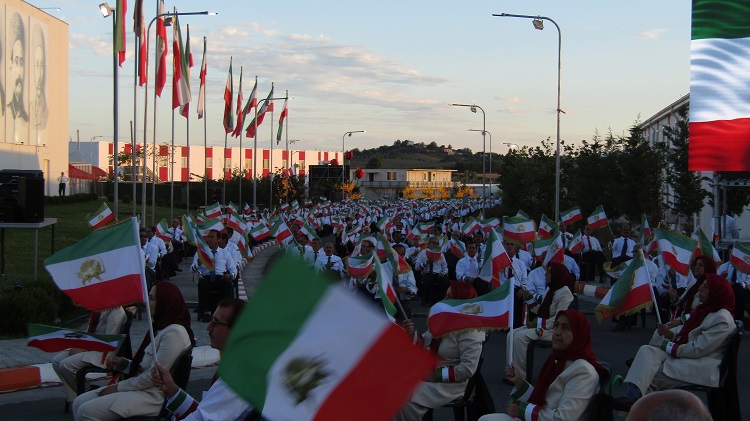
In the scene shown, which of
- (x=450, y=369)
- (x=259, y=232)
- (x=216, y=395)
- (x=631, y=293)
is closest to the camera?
(x=216, y=395)

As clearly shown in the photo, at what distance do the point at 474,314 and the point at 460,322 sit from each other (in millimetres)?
132

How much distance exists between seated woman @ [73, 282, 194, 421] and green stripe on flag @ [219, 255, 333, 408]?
10.5ft

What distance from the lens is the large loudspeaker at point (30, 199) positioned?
18.9 m

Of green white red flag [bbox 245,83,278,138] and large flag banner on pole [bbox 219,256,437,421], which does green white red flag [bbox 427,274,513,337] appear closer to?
large flag banner on pole [bbox 219,256,437,421]

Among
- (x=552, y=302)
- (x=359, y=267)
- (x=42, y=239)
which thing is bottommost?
(x=42, y=239)

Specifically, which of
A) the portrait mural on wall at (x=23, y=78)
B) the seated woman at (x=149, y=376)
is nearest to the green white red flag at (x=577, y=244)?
the seated woman at (x=149, y=376)

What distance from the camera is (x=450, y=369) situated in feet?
25.1

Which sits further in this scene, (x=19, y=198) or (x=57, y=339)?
(x=19, y=198)

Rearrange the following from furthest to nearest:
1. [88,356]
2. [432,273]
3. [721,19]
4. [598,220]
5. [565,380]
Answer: [598,220], [432,273], [721,19], [88,356], [565,380]

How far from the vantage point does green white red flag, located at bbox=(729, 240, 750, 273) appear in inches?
623

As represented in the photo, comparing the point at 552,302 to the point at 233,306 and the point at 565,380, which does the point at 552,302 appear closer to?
the point at 565,380

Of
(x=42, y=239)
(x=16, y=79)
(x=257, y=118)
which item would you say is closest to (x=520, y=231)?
(x=42, y=239)

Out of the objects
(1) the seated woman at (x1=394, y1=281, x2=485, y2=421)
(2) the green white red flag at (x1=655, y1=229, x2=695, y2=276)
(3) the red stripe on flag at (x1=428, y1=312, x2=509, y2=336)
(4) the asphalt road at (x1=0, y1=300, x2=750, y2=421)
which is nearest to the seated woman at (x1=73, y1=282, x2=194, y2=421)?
(1) the seated woman at (x1=394, y1=281, x2=485, y2=421)

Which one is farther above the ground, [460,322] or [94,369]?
[460,322]
